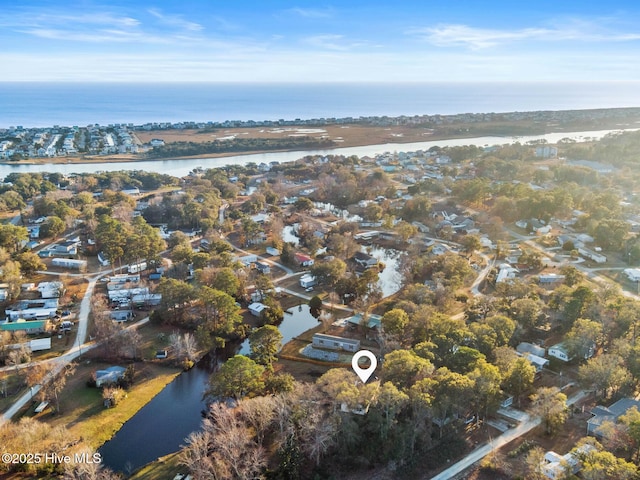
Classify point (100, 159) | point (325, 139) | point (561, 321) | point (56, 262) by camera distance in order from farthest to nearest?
point (325, 139), point (100, 159), point (56, 262), point (561, 321)

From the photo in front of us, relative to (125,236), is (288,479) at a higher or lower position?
lower

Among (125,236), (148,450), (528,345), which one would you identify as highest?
(125,236)

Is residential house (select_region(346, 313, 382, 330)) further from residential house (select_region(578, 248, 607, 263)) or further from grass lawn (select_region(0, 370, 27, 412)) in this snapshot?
residential house (select_region(578, 248, 607, 263))

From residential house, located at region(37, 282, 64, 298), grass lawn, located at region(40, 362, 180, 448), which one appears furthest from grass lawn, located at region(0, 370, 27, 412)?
residential house, located at region(37, 282, 64, 298)

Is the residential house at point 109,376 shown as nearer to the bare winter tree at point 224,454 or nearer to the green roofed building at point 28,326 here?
the green roofed building at point 28,326

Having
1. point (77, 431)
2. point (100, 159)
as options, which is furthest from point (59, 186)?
point (77, 431)

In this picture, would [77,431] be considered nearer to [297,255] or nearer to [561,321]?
[297,255]

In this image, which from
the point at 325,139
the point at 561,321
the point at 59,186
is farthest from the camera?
the point at 325,139
